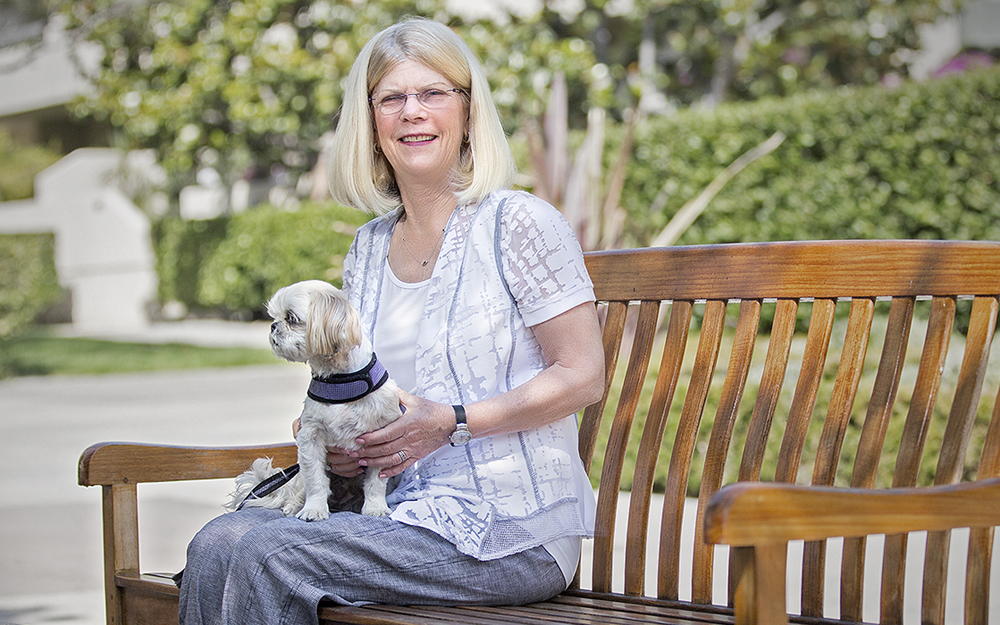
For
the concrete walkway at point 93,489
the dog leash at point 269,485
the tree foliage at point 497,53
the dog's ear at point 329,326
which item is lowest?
the concrete walkway at point 93,489

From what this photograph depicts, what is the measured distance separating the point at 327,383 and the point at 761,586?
1.13 meters

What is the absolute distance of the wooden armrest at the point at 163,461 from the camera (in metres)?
2.72

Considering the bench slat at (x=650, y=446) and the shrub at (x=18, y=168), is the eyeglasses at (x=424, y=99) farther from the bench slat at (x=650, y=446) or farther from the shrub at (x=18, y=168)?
the shrub at (x=18, y=168)

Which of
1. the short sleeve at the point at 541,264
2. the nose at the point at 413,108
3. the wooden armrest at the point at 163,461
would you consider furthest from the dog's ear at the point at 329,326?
the wooden armrest at the point at 163,461

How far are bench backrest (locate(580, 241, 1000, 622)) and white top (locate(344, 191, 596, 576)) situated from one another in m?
0.22

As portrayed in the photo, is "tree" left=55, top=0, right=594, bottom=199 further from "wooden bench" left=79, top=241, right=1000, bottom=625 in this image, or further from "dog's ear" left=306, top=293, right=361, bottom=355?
"dog's ear" left=306, top=293, right=361, bottom=355

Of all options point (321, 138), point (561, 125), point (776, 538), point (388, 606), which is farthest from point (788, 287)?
point (321, 138)

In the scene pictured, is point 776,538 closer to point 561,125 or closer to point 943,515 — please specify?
point 943,515

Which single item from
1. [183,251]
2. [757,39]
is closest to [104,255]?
[183,251]

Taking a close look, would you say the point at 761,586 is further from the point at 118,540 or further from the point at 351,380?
the point at 118,540

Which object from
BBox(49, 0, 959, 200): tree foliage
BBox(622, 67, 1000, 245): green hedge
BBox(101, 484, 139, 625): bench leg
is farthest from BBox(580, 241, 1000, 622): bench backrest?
BBox(49, 0, 959, 200): tree foliage

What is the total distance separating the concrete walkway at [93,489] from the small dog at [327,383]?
1.00 metres

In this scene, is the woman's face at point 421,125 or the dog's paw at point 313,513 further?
the woman's face at point 421,125

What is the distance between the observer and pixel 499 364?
253 cm
